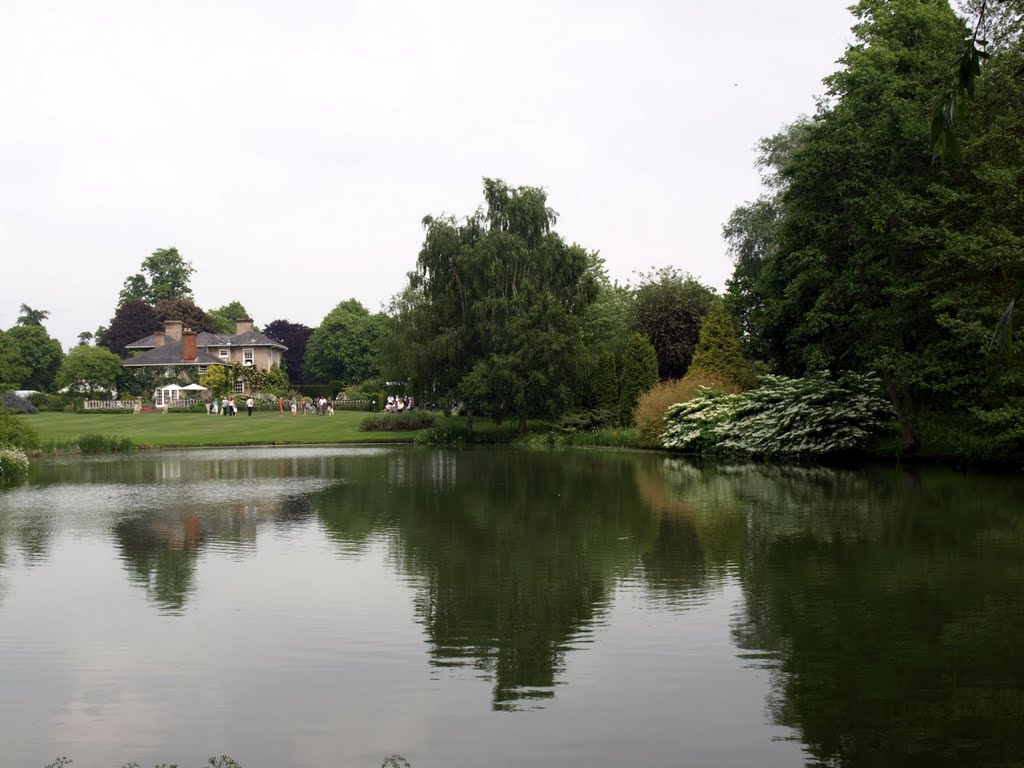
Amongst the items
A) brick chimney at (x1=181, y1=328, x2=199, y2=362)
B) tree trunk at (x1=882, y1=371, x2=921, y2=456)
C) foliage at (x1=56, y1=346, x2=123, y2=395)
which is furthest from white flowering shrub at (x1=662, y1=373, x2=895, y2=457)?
brick chimney at (x1=181, y1=328, x2=199, y2=362)

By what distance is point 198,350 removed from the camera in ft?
311

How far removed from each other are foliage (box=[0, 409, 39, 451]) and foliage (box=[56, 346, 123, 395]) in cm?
4777

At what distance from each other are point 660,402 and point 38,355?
280 feet

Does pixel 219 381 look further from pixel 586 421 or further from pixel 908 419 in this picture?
pixel 908 419

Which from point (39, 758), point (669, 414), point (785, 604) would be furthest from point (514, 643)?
point (669, 414)

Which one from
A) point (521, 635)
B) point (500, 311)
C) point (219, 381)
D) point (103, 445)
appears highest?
point (500, 311)

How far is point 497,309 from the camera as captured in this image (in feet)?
156

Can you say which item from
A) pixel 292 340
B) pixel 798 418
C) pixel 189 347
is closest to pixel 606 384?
pixel 798 418

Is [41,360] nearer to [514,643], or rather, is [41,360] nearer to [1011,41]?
[1011,41]

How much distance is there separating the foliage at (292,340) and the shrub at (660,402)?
2878 inches

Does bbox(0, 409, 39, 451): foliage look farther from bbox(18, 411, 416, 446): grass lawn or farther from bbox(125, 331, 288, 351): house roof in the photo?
bbox(125, 331, 288, 351): house roof

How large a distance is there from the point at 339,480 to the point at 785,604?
19368mm

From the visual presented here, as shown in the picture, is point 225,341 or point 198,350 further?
point 225,341

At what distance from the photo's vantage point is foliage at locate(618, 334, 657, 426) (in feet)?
160
